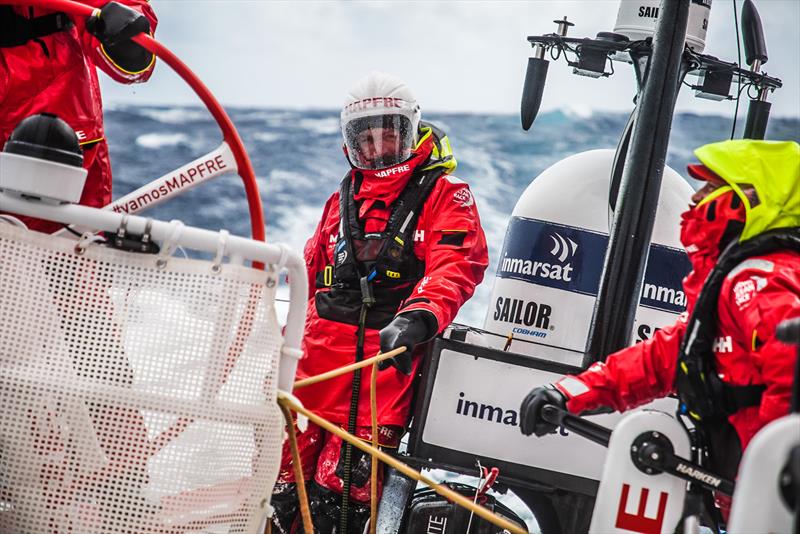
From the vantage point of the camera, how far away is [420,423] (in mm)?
2754

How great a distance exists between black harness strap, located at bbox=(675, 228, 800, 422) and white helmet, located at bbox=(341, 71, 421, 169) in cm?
118

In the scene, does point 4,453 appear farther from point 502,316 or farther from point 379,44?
point 379,44

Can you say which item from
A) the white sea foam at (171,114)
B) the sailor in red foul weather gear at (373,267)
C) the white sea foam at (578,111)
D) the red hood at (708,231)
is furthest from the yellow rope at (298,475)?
the white sea foam at (171,114)

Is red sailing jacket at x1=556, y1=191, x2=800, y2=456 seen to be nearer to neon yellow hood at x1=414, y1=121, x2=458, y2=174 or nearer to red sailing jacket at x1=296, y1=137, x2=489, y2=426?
red sailing jacket at x1=296, y1=137, x2=489, y2=426

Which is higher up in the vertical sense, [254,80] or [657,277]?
[254,80]

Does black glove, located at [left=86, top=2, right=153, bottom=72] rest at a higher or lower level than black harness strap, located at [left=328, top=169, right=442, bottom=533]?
higher

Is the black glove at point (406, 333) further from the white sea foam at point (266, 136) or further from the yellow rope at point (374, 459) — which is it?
the white sea foam at point (266, 136)

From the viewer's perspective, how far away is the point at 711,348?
213 centimetres

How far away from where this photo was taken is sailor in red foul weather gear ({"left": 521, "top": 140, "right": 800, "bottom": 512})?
192 centimetres

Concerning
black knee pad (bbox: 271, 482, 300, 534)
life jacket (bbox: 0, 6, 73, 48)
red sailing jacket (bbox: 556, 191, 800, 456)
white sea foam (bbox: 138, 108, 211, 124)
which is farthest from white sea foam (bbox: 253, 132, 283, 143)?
red sailing jacket (bbox: 556, 191, 800, 456)

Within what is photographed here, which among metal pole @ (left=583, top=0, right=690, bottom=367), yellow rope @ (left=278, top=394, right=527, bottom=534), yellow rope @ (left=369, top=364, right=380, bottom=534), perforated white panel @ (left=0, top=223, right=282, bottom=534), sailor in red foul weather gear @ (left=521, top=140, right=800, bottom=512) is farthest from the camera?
metal pole @ (left=583, top=0, right=690, bottom=367)

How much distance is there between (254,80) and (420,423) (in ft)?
26.3

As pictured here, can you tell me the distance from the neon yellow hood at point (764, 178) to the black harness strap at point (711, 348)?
0.03 meters

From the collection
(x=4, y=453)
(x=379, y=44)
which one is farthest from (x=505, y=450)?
(x=379, y=44)
